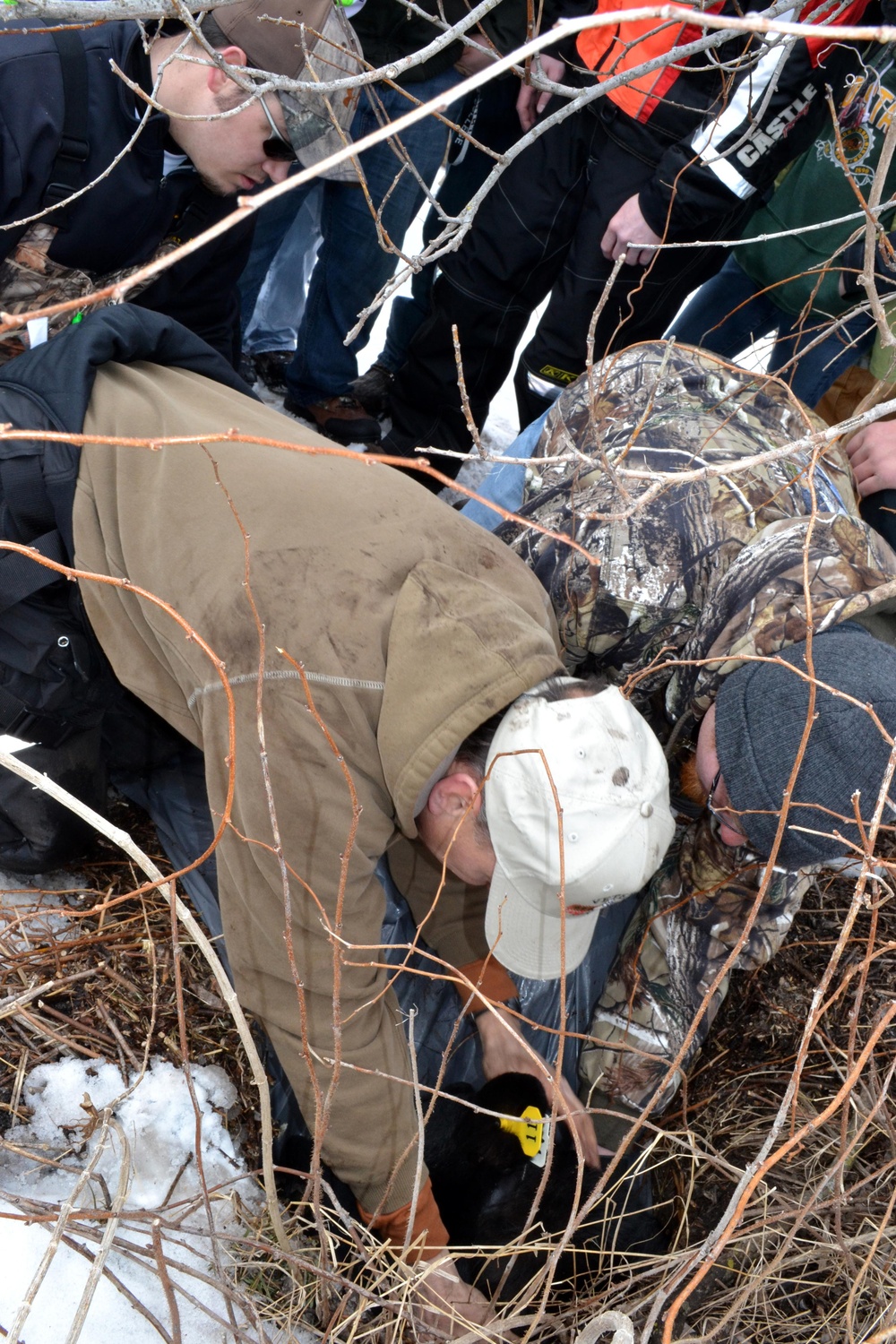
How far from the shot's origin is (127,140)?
217 centimetres

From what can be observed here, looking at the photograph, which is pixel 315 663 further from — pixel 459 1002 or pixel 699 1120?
pixel 699 1120

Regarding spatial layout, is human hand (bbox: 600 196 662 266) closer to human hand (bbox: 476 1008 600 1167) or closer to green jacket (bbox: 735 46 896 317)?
green jacket (bbox: 735 46 896 317)

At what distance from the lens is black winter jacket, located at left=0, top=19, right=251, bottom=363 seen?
2.02 meters

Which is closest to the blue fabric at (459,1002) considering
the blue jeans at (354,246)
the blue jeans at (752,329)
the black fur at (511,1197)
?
the black fur at (511,1197)

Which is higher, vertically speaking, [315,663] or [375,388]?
[315,663]

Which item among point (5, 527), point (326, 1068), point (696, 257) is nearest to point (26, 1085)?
point (326, 1068)

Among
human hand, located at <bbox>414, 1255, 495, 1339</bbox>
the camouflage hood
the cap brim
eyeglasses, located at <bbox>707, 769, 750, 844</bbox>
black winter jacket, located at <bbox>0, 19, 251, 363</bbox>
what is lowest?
human hand, located at <bbox>414, 1255, 495, 1339</bbox>

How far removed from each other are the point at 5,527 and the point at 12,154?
794 millimetres

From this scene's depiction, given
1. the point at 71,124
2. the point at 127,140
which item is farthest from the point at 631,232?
the point at 71,124

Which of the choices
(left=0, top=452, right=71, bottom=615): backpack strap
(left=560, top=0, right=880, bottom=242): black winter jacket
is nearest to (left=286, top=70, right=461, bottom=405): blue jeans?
(left=560, top=0, right=880, bottom=242): black winter jacket

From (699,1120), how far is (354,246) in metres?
2.92

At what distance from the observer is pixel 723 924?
2119mm

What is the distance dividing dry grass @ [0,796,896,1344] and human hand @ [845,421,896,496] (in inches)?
39.8

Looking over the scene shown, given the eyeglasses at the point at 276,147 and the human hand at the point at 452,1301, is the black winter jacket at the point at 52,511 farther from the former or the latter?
the human hand at the point at 452,1301
